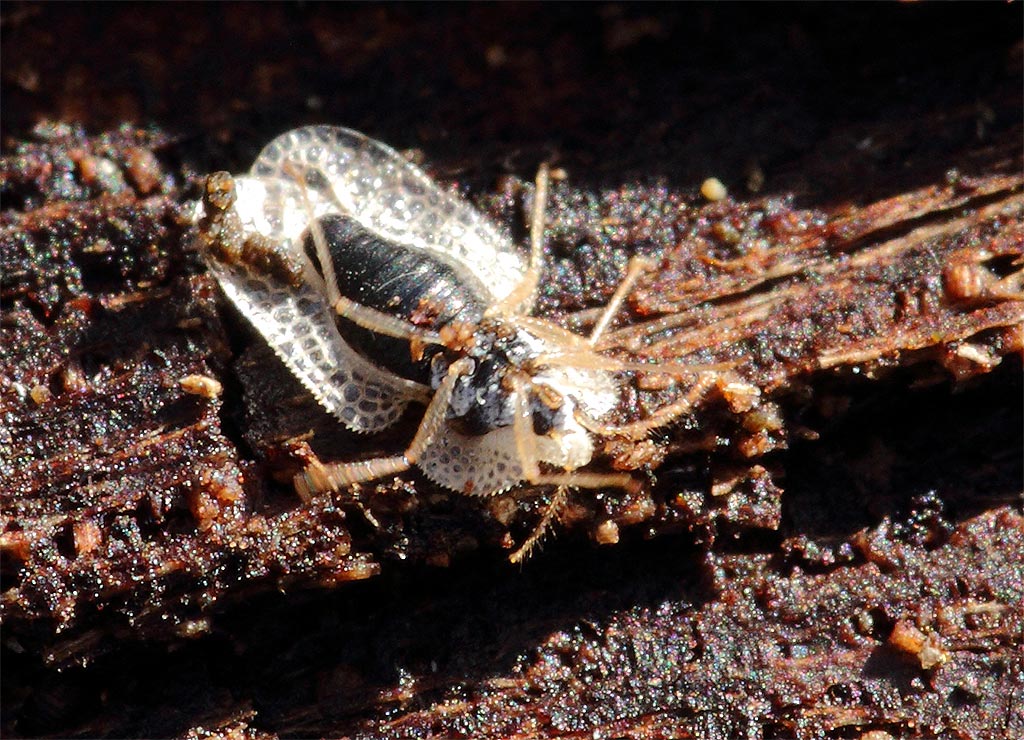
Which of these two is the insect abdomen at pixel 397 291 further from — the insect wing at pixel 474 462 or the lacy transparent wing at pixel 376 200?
the insect wing at pixel 474 462

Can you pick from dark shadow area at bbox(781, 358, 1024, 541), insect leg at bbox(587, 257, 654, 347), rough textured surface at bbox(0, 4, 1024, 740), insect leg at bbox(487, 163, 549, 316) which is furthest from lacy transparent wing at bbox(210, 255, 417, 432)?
dark shadow area at bbox(781, 358, 1024, 541)

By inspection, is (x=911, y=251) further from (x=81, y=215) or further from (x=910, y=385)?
(x=81, y=215)

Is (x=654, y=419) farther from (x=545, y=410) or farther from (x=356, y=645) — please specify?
(x=356, y=645)

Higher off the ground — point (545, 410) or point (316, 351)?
point (316, 351)

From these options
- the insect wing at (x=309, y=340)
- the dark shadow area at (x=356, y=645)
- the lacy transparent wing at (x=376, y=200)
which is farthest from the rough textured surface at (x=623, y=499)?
the lacy transparent wing at (x=376, y=200)

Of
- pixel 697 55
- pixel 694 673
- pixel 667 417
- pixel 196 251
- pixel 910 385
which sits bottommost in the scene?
pixel 694 673

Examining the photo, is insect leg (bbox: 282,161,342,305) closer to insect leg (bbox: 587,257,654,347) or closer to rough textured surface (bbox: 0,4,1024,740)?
rough textured surface (bbox: 0,4,1024,740)

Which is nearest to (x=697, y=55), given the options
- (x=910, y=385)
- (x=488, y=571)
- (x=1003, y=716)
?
(x=910, y=385)

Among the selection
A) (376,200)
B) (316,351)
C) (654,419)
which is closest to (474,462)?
(654,419)
